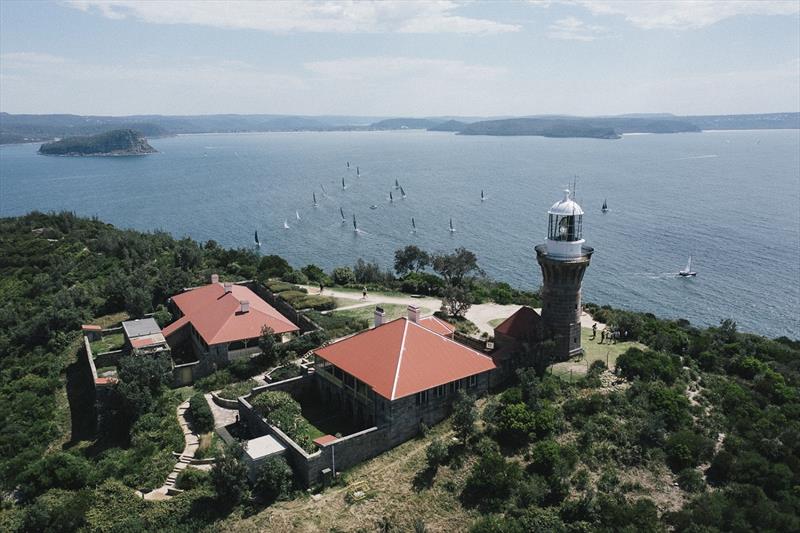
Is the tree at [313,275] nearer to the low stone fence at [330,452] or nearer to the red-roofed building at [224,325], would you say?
the red-roofed building at [224,325]

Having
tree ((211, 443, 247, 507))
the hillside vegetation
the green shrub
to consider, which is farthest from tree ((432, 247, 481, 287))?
tree ((211, 443, 247, 507))

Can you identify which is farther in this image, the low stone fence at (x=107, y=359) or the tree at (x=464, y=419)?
the low stone fence at (x=107, y=359)

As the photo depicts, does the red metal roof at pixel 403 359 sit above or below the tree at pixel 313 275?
above

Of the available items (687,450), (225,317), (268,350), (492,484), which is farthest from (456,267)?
(492,484)

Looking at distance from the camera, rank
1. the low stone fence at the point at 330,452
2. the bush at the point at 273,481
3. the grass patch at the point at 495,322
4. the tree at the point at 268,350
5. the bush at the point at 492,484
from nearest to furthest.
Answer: the bush at the point at 492,484
the bush at the point at 273,481
the low stone fence at the point at 330,452
the tree at the point at 268,350
the grass patch at the point at 495,322

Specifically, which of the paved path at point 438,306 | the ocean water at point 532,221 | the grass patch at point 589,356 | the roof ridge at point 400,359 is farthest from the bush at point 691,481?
the ocean water at point 532,221

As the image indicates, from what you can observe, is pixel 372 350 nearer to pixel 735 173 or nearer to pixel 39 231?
pixel 39 231

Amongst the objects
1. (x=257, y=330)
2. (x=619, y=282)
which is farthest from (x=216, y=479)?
(x=619, y=282)
